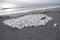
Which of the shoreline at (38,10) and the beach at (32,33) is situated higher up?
Answer: the beach at (32,33)

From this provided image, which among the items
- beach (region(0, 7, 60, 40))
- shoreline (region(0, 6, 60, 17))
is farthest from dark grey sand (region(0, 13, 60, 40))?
shoreline (region(0, 6, 60, 17))

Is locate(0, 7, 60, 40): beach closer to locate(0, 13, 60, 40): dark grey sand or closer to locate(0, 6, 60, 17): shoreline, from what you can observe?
locate(0, 13, 60, 40): dark grey sand

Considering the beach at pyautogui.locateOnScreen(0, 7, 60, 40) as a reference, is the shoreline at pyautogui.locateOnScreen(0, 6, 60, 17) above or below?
below

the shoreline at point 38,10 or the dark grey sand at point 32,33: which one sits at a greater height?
the dark grey sand at point 32,33

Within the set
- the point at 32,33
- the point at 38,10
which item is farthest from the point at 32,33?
the point at 38,10

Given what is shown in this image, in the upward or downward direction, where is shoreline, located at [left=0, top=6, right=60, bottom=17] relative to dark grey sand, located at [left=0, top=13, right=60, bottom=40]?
downward

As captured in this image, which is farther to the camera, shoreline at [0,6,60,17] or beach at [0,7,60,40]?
shoreline at [0,6,60,17]

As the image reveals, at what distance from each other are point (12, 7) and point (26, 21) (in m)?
0.54

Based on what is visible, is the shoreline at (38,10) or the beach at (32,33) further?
the shoreline at (38,10)

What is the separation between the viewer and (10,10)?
73.3 inches

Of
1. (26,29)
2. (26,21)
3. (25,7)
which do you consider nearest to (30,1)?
(25,7)

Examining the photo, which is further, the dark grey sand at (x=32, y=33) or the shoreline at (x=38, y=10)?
the shoreline at (x=38, y=10)

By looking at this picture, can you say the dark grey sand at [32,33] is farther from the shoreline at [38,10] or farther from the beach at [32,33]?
the shoreline at [38,10]

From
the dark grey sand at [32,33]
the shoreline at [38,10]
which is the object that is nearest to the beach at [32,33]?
the dark grey sand at [32,33]
